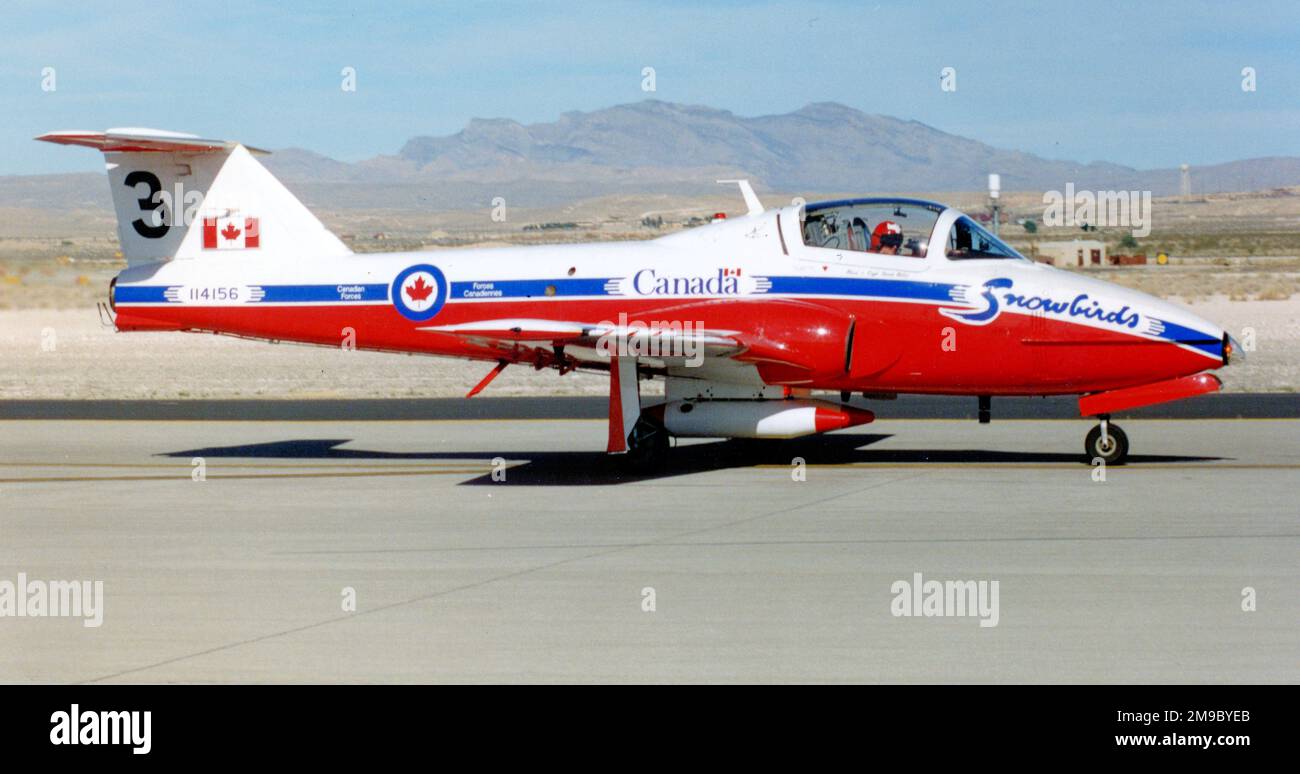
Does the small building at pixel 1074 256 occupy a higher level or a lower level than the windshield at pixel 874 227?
higher

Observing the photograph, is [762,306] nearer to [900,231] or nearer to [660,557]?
[900,231]

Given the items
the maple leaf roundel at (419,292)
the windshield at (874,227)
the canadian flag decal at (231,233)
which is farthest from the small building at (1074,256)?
the canadian flag decal at (231,233)

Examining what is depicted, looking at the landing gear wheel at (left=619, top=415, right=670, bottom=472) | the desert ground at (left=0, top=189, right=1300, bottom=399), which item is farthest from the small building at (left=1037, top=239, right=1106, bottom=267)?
the landing gear wheel at (left=619, top=415, right=670, bottom=472)

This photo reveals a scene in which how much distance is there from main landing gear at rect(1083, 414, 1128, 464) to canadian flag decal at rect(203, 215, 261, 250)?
9835 millimetres

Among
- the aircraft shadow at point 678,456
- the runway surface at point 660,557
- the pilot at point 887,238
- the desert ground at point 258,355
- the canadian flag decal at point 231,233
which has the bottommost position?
the runway surface at point 660,557

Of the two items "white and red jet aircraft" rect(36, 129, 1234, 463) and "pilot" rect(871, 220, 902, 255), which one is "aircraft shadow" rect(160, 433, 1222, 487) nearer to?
"white and red jet aircraft" rect(36, 129, 1234, 463)

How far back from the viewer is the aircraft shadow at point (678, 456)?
51.4 feet

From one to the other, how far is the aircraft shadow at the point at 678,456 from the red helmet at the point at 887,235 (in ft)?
8.17

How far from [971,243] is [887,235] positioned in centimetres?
89

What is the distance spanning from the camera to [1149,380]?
49.0ft

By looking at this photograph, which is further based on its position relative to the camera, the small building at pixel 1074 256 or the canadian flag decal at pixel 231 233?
the small building at pixel 1074 256

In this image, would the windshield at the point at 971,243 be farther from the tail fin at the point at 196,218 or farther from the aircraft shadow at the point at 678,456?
the tail fin at the point at 196,218
